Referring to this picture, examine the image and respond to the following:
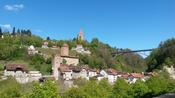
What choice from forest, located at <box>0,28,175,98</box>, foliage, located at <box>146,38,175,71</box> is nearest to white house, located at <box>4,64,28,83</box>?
forest, located at <box>0,28,175,98</box>

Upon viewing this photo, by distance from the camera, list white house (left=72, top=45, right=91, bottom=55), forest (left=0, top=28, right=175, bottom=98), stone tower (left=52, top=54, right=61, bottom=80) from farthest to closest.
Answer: white house (left=72, top=45, right=91, bottom=55) → stone tower (left=52, top=54, right=61, bottom=80) → forest (left=0, top=28, right=175, bottom=98)

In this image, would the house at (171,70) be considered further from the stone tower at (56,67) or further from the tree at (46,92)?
the tree at (46,92)

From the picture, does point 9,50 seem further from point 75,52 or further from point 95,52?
point 95,52

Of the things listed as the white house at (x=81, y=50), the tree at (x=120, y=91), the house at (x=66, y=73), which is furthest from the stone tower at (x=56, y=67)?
the white house at (x=81, y=50)

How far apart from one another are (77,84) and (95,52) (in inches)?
1724

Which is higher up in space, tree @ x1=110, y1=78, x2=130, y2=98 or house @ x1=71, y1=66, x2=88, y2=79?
house @ x1=71, y1=66, x2=88, y2=79

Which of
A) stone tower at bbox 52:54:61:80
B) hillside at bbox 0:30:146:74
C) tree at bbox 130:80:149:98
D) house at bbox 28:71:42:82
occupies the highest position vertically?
hillside at bbox 0:30:146:74

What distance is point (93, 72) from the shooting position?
71.5m

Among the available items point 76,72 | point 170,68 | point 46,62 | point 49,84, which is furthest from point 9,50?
point 49,84

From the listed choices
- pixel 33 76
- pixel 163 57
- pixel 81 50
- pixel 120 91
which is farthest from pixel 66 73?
pixel 81 50

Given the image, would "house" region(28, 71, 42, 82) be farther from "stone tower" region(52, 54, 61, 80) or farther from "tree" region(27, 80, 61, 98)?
"tree" region(27, 80, 61, 98)

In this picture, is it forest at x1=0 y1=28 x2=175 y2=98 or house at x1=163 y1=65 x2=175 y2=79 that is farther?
house at x1=163 y1=65 x2=175 y2=79

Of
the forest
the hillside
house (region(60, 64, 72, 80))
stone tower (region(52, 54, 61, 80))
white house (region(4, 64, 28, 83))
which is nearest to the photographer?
the forest

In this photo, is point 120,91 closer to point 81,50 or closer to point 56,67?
point 56,67
